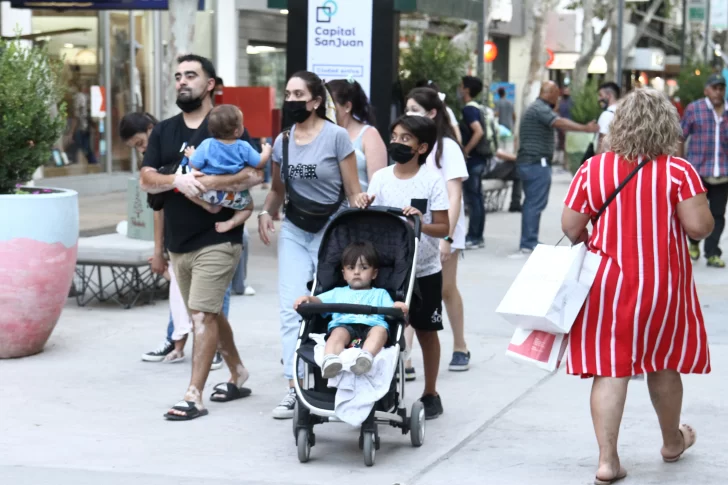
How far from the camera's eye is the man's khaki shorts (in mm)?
6363

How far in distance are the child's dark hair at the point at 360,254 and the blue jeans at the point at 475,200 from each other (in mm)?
8018

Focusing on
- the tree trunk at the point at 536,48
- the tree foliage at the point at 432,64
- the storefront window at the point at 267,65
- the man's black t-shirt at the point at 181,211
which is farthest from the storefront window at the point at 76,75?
the man's black t-shirt at the point at 181,211

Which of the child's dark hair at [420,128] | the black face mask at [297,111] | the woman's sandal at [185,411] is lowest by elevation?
the woman's sandal at [185,411]

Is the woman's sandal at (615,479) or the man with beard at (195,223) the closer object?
the woman's sandal at (615,479)

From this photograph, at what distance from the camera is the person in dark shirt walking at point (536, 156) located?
1308cm

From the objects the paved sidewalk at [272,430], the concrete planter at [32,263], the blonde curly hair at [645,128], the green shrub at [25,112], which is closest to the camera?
the blonde curly hair at [645,128]

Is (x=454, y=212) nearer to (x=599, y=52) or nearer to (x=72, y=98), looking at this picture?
(x=72, y=98)


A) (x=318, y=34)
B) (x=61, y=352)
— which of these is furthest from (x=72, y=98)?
(x=61, y=352)

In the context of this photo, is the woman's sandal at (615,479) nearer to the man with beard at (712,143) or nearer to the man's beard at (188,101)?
the man's beard at (188,101)

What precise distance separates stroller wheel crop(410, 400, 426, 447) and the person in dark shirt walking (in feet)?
24.3

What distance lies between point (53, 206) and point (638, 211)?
13.2 feet

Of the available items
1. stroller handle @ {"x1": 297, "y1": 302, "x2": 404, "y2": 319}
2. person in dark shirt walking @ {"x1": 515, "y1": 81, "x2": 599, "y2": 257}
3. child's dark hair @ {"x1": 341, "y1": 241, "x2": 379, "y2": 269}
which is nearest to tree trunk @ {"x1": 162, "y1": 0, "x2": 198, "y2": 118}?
person in dark shirt walking @ {"x1": 515, "y1": 81, "x2": 599, "y2": 257}

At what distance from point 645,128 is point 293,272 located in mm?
2231

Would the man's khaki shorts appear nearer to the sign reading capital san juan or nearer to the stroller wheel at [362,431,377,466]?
the stroller wheel at [362,431,377,466]
